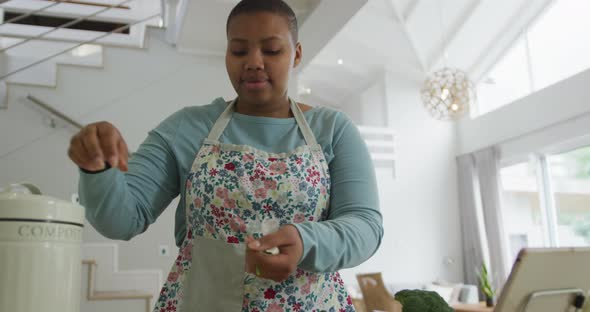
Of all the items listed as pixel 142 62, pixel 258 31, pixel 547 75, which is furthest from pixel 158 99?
pixel 547 75

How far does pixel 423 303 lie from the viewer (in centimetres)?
134

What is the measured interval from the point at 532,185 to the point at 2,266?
777 cm

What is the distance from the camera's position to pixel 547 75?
705cm

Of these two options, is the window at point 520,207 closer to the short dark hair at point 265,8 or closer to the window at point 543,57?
the window at point 543,57

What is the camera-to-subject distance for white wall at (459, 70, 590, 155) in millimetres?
6285

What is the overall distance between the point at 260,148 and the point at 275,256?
0.35 metres

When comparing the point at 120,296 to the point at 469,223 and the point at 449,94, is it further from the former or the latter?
the point at 469,223

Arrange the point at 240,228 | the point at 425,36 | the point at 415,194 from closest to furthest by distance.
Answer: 1. the point at 240,228
2. the point at 425,36
3. the point at 415,194

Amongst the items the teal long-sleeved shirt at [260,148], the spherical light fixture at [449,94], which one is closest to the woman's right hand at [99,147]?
the teal long-sleeved shirt at [260,148]

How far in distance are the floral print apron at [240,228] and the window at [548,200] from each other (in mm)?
6434

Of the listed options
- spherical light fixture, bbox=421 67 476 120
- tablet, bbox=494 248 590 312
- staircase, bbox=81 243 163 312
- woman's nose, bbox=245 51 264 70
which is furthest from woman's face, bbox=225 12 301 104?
spherical light fixture, bbox=421 67 476 120

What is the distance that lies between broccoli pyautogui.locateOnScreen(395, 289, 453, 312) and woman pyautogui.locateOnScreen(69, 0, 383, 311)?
1.38 ft

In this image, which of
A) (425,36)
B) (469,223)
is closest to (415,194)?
(469,223)

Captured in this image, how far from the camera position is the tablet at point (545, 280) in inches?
46.9
